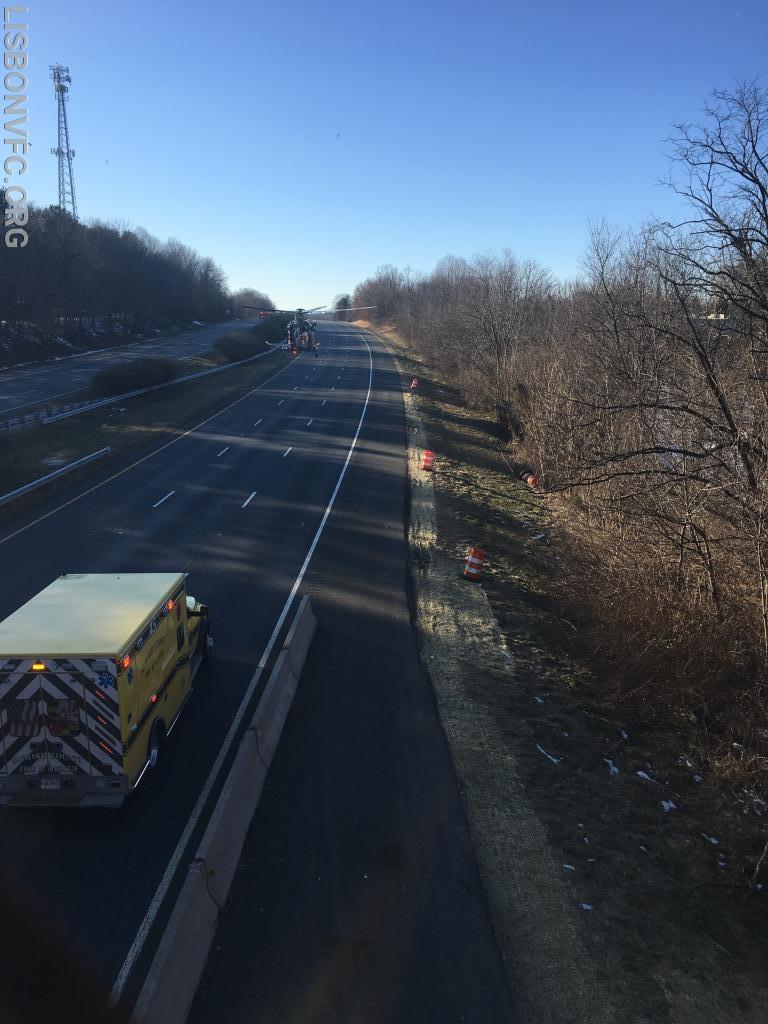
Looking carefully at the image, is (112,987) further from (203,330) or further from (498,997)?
(203,330)

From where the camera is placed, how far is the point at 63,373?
45844 millimetres

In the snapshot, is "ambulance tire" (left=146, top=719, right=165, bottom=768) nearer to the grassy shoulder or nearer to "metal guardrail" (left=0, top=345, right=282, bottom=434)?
the grassy shoulder

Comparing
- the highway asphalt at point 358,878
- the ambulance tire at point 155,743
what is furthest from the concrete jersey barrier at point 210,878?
the ambulance tire at point 155,743

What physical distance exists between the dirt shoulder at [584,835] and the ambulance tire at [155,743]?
4.09m

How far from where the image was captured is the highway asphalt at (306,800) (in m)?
6.04

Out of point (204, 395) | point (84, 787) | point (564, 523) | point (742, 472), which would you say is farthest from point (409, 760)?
point (204, 395)

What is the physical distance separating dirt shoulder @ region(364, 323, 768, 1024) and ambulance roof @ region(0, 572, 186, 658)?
190 inches

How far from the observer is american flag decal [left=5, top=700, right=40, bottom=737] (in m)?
7.05

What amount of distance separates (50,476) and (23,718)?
55.2ft

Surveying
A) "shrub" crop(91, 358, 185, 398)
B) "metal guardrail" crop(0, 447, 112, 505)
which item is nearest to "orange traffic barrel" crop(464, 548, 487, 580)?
"metal guardrail" crop(0, 447, 112, 505)

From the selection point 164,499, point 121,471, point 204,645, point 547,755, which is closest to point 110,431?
→ point 121,471

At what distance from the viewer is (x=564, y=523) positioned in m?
20.6

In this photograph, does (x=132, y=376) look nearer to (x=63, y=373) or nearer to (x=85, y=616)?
(x=63, y=373)

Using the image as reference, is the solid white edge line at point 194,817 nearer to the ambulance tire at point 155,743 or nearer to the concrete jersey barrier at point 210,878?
the concrete jersey barrier at point 210,878
